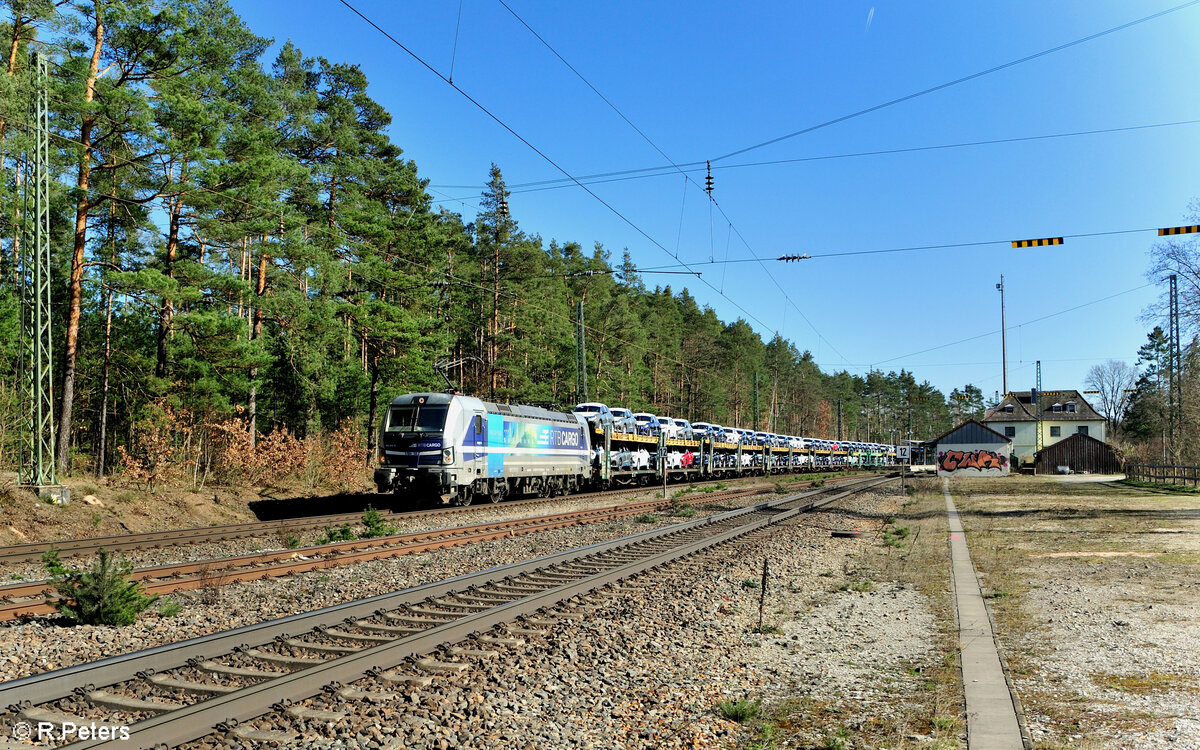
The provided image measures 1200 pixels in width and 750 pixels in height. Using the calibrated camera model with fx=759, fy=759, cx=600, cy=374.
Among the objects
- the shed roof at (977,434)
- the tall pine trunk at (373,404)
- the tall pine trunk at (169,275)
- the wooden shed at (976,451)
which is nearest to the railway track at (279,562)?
the tall pine trunk at (169,275)

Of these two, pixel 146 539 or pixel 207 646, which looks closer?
pixel 207 646

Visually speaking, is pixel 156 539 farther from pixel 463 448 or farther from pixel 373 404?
pixel 373 404

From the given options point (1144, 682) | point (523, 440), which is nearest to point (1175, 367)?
point (523, 440)

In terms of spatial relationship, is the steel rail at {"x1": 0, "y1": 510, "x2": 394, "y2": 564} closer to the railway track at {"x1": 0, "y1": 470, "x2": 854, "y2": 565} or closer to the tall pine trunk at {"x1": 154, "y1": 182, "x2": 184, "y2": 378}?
the railway track at {"x1": 0, "y1": 470, "x2": 854, "y2": 565}

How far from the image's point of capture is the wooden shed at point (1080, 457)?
6694 cm

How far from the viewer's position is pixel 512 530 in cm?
1736

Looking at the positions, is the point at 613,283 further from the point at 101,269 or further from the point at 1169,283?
the point at 101,269

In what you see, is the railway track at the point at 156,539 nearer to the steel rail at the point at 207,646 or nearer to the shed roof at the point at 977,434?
the steel rail at the point at 207,646

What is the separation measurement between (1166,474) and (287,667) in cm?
4748

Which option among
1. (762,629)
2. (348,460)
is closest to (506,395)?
(348,460)

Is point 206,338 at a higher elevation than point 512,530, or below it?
higher

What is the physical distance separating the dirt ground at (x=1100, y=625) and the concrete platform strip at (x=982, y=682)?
157mm

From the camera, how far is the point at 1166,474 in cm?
4050

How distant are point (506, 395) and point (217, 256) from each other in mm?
20610
